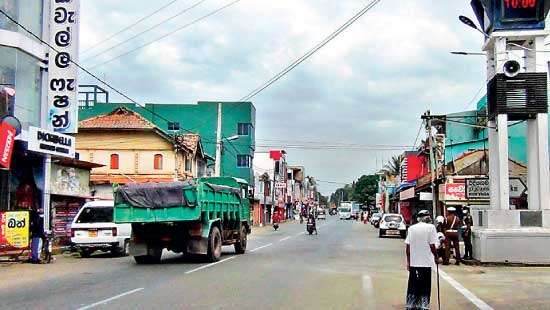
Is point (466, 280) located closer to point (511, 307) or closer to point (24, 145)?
point (511, 307)

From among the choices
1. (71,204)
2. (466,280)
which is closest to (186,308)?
(466,280)

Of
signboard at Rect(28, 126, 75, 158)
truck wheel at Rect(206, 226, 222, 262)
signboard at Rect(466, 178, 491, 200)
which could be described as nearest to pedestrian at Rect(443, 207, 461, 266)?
truck wheel at Rect(206, 226, 222, 262)

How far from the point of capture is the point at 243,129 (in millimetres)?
75438

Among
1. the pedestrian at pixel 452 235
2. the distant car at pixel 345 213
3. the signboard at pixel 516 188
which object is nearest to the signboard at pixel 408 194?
the signboard at pixel 516 188

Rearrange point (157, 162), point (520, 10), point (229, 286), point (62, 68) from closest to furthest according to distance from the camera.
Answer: point (229, 286)
point (520, 10)
point (62, 68)
point (157, 162)

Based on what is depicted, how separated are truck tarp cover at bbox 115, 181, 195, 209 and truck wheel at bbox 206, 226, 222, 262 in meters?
1.78

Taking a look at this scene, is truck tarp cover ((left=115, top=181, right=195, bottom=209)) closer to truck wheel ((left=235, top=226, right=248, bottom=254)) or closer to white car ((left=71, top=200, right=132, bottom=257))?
white car ((left=71, top=200, right=132, bottom=257))

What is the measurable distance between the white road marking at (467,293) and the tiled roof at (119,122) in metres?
34.6

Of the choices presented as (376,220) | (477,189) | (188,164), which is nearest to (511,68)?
(477,189)

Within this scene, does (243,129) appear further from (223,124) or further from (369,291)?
(369,291)

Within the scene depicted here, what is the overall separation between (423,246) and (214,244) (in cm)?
1142

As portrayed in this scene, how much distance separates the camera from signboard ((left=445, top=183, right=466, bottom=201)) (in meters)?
34.1

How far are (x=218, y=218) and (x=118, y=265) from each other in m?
3.48

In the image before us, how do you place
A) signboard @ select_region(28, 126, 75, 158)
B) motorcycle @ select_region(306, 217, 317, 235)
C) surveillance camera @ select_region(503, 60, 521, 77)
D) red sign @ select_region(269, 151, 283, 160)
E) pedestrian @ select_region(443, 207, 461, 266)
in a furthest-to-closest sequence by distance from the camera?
red sign @ select_region(269, 151, 283, 160), motorcycle @ select_region(306, 217, 317, 235), signboard @ select_region(28, 126, 75, 158), pedestrian @ select_region(443, 207, 461, 266), surveillance camera @ select_region(503, 60, 521, 77)
